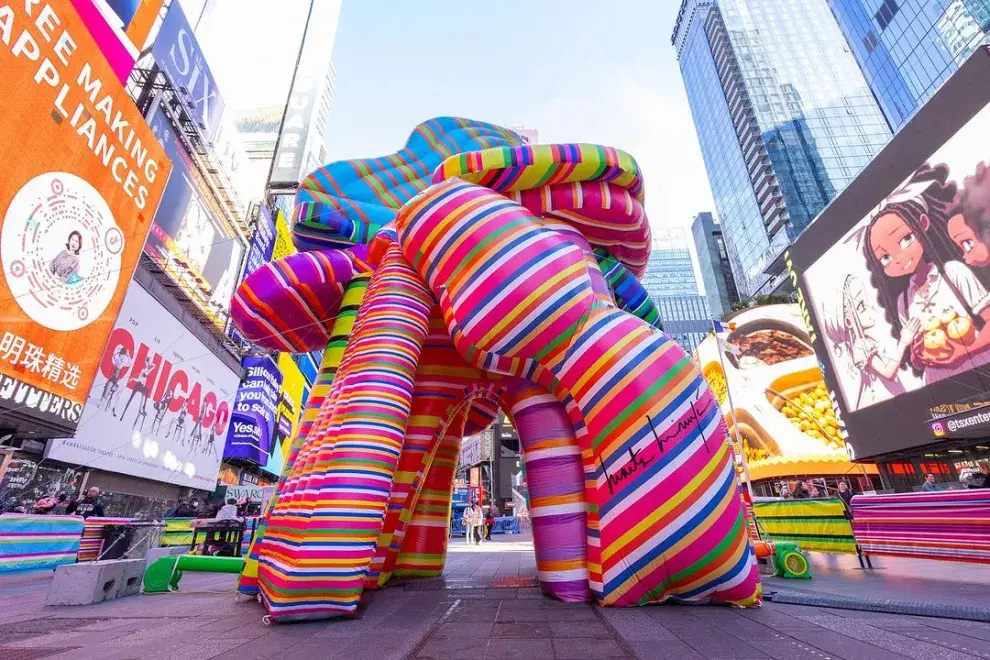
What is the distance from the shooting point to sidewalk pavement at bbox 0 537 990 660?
254 cm

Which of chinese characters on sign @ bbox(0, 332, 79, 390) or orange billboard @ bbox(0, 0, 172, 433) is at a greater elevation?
orange billboard @ bbox(0, 0, 172, 433)

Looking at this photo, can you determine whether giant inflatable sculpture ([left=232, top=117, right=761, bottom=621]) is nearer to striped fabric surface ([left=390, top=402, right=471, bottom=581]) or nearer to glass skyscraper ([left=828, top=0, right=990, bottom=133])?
striped fabric surface ([left=390, top=402, right=471, bottom=581])

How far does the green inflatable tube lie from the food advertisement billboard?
72.5 ft

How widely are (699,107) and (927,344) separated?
70.0 m

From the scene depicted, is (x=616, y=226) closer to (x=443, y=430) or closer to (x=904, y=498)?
(x=443, y=430)

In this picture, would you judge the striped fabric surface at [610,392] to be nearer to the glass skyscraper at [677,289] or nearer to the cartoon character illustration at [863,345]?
the cartoon character illustration at [863,345]

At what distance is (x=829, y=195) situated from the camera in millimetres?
52438

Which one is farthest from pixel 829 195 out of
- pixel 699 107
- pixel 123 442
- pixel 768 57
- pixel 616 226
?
pixel 123 442

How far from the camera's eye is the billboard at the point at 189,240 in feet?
55.3

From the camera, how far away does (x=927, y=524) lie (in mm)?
6965

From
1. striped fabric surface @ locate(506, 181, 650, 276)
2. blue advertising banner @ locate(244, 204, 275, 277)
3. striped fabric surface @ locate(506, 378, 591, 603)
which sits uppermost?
blue advertising banner @ locate(244, 204, 275, 277)

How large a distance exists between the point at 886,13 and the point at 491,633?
60637 mm

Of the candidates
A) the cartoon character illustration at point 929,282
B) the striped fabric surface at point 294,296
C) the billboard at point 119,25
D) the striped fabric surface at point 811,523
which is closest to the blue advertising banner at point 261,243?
the billboard at point 119,25
